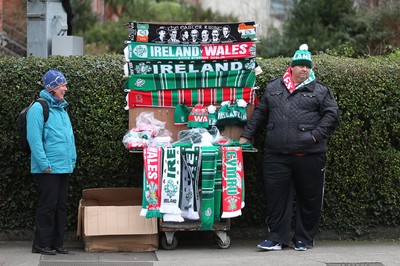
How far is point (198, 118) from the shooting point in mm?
8141

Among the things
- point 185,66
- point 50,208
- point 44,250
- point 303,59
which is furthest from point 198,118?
point 44,250

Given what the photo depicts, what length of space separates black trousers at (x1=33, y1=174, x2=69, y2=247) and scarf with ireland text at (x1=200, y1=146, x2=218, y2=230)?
1.37 meters

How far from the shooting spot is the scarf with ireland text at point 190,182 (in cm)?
792

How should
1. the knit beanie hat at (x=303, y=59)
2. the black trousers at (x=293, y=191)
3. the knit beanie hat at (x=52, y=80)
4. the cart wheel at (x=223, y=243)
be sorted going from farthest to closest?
the cart wheel at (x=223, y=243) < the black trousers at (x=293, y=191) < the knit beanie hat at (x=303, y=59) < the knit beanie hat at (x=52, y=80)

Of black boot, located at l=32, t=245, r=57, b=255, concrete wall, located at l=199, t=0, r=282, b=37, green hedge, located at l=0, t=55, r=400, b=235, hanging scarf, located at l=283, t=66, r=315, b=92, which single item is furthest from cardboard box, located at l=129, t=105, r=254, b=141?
concrete wall, located at l=199, t=0, r=282, b=37

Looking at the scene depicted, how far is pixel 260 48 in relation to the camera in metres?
21.8

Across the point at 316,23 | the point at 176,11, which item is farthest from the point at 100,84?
the point at 176,11

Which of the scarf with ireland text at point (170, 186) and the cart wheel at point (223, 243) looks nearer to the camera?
the scarf with ireland text at point (170, 186)

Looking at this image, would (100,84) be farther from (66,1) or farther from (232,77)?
(66,1)

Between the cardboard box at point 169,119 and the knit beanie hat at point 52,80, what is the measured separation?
0.89 m

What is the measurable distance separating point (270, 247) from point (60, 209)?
2.17 m

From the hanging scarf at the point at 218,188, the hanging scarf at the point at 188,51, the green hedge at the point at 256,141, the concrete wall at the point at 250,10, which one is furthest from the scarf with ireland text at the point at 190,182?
the concrete wall at the point at 250,10

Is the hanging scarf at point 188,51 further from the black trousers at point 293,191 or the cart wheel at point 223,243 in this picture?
the cart wheel at point 223,243

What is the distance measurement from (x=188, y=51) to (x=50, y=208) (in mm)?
2138
